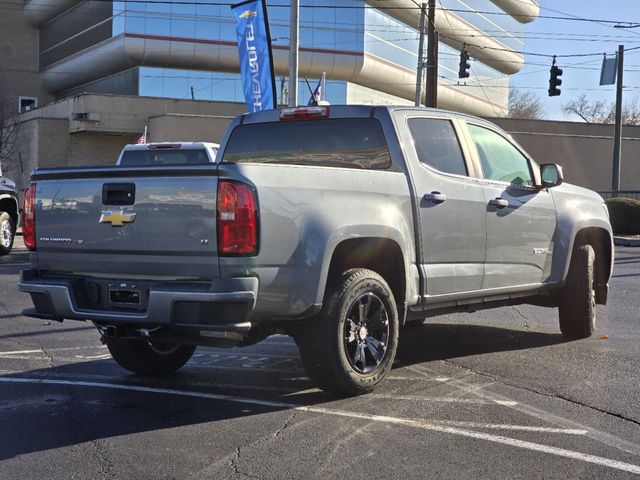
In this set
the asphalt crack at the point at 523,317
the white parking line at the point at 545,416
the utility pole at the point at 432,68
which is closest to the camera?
the white parking line at the point at 545,416

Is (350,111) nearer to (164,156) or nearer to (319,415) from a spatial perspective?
(319,415)

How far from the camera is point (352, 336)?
5.73 m

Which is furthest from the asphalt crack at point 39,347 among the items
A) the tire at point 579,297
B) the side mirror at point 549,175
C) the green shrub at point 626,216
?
the green shrub at point 626,216

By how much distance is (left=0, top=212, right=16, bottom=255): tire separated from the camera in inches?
655

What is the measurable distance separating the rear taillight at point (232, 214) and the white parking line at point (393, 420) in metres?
1.29

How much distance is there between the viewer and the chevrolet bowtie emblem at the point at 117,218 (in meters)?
5.29

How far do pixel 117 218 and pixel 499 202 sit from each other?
3.35 meters

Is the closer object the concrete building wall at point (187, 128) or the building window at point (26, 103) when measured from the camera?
the concrete building wall at point (187, 128)

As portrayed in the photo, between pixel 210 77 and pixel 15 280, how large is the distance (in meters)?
31.9

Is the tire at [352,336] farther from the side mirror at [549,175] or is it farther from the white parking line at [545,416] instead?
the side mirror at [549,175]

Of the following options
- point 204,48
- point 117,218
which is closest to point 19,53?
point 204,48

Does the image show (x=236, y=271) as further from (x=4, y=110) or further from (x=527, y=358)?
(x=4, y=110)

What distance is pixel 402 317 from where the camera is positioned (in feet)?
20.3

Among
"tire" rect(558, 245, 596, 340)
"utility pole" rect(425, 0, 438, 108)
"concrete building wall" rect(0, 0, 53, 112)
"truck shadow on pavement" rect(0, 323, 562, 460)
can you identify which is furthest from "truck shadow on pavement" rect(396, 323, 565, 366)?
"concrete building wall" rect(0, 0, 53, 112)
